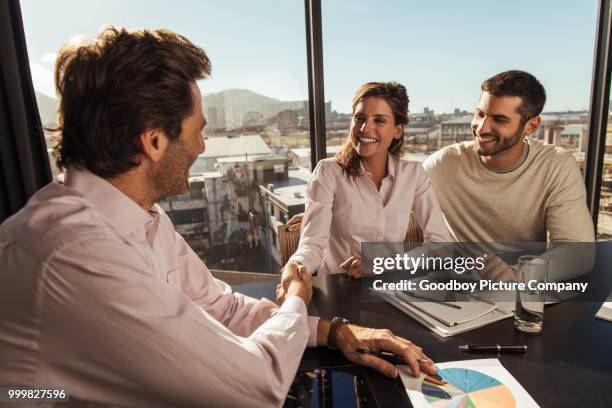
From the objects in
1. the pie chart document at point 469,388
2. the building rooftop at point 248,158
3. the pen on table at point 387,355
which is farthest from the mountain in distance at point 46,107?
the pie chart document at point 469,388

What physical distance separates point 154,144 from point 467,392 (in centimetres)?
84

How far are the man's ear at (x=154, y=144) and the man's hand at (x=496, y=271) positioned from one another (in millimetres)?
1087

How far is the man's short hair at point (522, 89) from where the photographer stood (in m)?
1.85

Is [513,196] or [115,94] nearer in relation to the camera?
[115,94]

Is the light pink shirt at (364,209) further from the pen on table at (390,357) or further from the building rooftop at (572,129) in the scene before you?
the building rooftop at (572,129)

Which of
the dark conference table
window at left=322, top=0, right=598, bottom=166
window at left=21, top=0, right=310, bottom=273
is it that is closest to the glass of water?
the dark conference table

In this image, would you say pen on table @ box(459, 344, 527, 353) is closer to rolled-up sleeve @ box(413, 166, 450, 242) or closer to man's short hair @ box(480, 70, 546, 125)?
rolled-up sleeve @ box(413, 166, 450, 242)

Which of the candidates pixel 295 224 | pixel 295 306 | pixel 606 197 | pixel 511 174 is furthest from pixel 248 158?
pixel 606 197

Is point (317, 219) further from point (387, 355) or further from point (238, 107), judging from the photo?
point (238, 107)

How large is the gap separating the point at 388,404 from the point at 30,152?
7.43ft

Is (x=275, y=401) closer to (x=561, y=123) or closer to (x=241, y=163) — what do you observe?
(x=241, y=163)

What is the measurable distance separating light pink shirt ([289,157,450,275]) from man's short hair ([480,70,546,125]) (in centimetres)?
57

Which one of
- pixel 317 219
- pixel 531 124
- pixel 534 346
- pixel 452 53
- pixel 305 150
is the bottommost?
pixel 534 346

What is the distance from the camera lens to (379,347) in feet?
2.93
